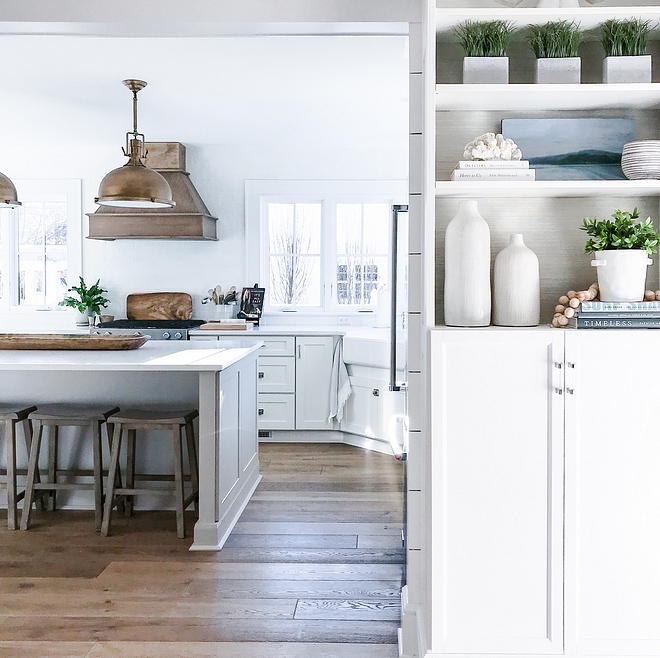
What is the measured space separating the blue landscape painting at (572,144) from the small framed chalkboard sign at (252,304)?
4110 mm

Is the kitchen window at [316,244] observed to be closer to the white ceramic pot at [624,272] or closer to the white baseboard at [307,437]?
the white baseboard at [307,437]

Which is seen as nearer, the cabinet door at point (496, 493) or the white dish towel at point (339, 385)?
the cabinet door at point (496, 493)

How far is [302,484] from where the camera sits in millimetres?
4562

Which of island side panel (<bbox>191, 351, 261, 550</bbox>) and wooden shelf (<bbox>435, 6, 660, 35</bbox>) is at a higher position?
wooden shelf (<bbox>435, 6, 660, 35</bbox>)

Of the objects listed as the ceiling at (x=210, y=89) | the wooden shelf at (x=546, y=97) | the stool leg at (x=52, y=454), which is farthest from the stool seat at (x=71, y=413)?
the wooden shelf at (x=546, y=97)

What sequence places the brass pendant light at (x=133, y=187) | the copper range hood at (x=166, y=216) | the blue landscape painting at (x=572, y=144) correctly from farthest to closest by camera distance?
the copper range hood at (x=166, y=216) → the brass pendant light at (x=133, y=187) → the blue landscape painting at (x=572, y=144)

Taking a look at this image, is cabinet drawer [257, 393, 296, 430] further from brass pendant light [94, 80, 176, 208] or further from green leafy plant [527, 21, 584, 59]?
green leafy plant [527, 21, 584, 59]

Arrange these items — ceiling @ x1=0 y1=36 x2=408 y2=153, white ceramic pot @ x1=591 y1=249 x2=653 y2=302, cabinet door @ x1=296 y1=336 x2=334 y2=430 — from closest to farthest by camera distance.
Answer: white ceramic pot @ x1=591 y1=249 x2=653 y2=302, ceiling @ x1=0 y1=36 x2=408 y2=153, cabinet door @ x1=296 y1=336 x2=334 y2=430

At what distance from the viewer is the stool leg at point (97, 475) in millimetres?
3656

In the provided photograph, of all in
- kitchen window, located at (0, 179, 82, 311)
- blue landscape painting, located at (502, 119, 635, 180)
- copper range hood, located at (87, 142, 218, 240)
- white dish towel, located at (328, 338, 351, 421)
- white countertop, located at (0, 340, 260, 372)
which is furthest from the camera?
kitchen window, located at (0, 179, 82, 311)

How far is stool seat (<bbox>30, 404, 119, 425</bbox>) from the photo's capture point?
12.1 feet

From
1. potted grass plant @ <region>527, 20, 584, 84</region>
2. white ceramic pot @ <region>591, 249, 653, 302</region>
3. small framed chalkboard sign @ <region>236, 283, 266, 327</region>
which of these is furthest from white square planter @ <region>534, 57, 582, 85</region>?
small framed chalkboard sign @ <region>236, 283, 266, 327</region>

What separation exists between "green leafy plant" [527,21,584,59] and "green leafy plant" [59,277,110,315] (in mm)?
5019

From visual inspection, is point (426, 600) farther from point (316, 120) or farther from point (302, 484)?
point (316, 120)
